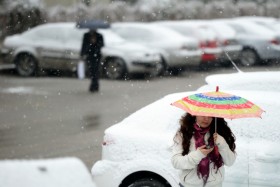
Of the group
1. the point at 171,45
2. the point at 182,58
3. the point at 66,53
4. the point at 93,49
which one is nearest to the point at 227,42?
the point at 182,58

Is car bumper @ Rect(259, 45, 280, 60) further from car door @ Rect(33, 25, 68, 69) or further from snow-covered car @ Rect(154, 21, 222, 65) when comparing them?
car door @ Rect(33, 25, 68, 69)

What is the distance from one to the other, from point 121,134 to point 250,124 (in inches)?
47.4

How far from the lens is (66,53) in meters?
17.4

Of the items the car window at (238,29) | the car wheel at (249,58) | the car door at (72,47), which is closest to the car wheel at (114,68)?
the car door at (72,47)

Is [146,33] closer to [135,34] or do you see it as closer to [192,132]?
[135,34]

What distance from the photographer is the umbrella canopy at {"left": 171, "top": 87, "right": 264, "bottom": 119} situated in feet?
14.1

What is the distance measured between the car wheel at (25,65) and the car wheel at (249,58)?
22.3ft

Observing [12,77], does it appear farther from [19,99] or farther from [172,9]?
[172,9]

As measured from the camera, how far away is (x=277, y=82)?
641 centimetres

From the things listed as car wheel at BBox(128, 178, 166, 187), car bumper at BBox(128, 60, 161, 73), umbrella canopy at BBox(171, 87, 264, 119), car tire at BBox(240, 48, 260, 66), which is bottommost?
car tire at BBox(240, 48, 260, 66)

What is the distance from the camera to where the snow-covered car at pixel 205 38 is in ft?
61.1

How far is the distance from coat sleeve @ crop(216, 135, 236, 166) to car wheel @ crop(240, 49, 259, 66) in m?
15.9


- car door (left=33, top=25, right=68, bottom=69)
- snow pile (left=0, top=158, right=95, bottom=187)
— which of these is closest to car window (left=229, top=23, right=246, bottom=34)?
car door (left=33, top=25, right=68, bottom=69)

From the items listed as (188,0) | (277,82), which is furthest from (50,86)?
(188,0)
